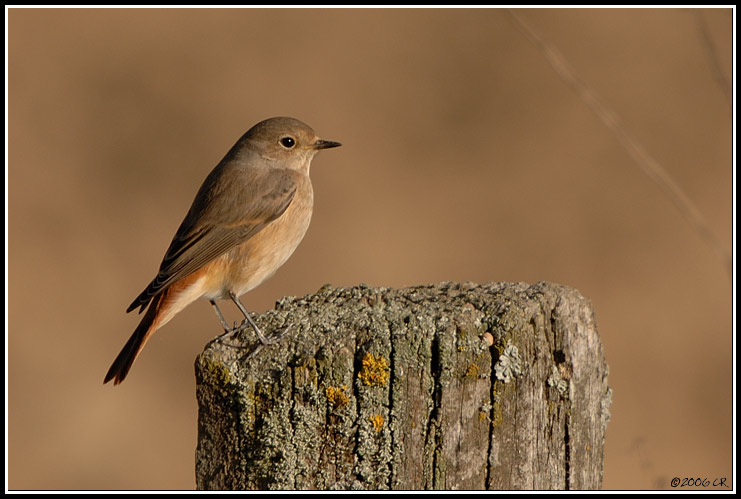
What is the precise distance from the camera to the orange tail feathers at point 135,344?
16.3ft

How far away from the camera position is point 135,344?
510 centimetres

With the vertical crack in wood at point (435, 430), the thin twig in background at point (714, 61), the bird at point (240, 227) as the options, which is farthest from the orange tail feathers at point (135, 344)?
the thin twig in background at point (714, 61)

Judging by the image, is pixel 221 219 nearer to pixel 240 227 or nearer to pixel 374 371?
pixel 240 227

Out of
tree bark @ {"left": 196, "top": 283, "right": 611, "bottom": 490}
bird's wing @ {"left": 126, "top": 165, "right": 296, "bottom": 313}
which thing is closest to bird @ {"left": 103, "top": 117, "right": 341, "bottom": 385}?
bird's wing @ {"left": 126, "top": 165, "right": 296, "bottom": 313}

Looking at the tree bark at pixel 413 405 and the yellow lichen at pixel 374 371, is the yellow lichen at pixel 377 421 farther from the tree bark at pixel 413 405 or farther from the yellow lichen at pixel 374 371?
the yellow lichen at pixel 374 371

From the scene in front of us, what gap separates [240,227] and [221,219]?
13cm

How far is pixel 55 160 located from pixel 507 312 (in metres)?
7.69

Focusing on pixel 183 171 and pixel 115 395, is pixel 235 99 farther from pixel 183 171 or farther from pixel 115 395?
pixel 115 395

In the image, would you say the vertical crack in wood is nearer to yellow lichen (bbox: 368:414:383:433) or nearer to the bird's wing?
yellow lichen (bbox: 368:414:383:433)

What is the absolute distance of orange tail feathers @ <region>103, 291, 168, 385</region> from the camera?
195 inches

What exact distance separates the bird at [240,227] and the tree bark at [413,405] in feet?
6.10

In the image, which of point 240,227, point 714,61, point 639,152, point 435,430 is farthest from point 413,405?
point 240,227

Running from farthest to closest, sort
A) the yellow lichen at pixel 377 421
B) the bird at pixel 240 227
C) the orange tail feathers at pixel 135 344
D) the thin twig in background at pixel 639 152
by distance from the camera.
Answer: the bird at pixel 240 227
the orange tail feathers at pixel 135 344
the thin twig in background at pixel 639 152
the yellow lichen at pixel 377 421

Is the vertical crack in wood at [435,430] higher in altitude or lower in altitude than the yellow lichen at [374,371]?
lower
